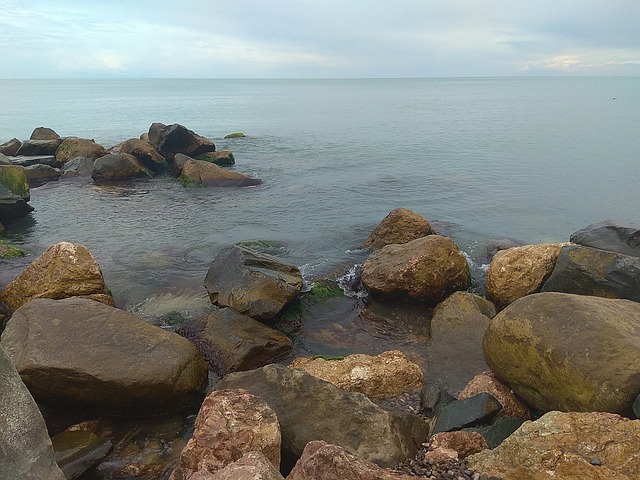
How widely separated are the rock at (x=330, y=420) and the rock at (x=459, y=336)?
2.68 m

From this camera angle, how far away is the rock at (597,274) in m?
9.26

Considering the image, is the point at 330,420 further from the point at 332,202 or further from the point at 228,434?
the point at 332,202

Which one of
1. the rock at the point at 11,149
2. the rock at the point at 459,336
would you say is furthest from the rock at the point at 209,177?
the rock at the point at 459,336

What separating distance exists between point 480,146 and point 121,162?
27.8m

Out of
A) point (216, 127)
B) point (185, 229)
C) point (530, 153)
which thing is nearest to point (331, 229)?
point (185, 229)

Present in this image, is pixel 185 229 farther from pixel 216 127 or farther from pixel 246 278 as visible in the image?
pixel 216 127

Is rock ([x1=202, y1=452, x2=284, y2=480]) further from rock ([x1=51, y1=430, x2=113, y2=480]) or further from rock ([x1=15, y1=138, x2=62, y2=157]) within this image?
rock ([x1=15, y1=138, x2=62, y2=157])

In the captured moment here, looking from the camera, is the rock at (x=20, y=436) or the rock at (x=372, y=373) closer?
the rock at (x=20, y=436)

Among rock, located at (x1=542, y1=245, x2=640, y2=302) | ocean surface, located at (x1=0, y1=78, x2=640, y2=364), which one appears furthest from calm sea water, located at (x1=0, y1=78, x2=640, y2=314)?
rock, located at (x1=542, y1=245, x2=640, y2=302)

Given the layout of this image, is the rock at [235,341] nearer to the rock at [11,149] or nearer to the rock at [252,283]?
the rock at [252,283]

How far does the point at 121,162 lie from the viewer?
26062mm

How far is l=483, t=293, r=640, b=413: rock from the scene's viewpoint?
20.5 ft

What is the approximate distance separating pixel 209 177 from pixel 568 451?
73.8 feet

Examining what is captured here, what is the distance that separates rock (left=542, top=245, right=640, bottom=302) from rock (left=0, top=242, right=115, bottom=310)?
30.9 ft
